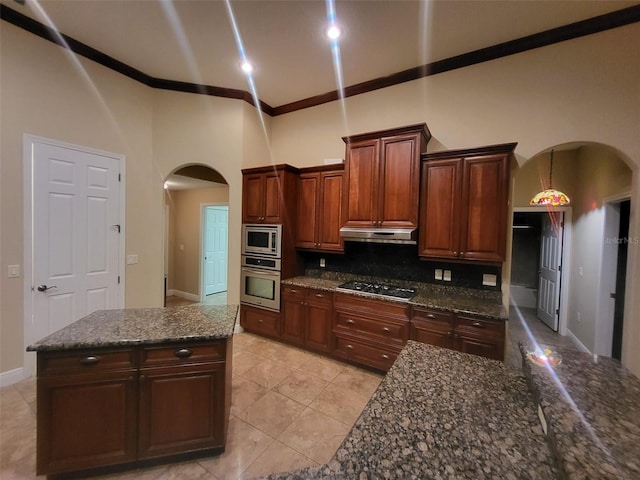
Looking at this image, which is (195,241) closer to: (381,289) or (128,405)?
(381,289)

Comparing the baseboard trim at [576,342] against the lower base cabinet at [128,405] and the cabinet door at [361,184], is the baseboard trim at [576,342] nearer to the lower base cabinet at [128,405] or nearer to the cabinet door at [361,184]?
the cabinet door at [361,184]

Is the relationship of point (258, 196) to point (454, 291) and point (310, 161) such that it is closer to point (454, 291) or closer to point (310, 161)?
point (310, 161)

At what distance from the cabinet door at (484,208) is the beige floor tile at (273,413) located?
2184 millimetres

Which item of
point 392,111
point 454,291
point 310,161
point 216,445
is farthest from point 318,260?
point 216,445

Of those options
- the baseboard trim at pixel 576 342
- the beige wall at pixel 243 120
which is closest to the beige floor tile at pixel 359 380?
the beige wall at pixel 243 120

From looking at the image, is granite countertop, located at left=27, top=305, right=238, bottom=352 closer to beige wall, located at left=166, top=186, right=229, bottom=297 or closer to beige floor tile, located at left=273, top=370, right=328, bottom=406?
beige floor tile, located at left=273, top=370, right=328, bottom=406

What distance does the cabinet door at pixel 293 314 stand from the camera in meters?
3.44

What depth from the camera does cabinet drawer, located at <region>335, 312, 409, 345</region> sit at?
276 cm

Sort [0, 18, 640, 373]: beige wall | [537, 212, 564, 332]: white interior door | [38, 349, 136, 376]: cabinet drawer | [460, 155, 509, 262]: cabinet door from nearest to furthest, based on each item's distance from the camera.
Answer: [38, 349, 136, 376]: cabinet drawer
[0, 18, 640, 373]: beige wall
[460, 155, 509, 262]: cabinet door
[537, 212, 564, 332]: white interior door

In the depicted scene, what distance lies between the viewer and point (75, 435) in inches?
60.9

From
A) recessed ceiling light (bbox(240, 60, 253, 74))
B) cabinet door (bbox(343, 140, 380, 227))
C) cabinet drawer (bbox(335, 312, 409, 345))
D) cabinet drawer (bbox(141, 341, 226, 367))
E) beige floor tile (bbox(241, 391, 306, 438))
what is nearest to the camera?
cabinet drawer (bbox(141, 341, 226, 367))

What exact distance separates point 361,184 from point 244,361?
250 cm

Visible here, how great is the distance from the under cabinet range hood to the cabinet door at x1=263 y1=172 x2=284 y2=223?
96cm

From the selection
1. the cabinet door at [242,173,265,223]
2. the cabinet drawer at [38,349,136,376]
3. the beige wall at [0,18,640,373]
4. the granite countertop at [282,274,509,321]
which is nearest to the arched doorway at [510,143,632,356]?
the beige wall at [0,18,640,373]
